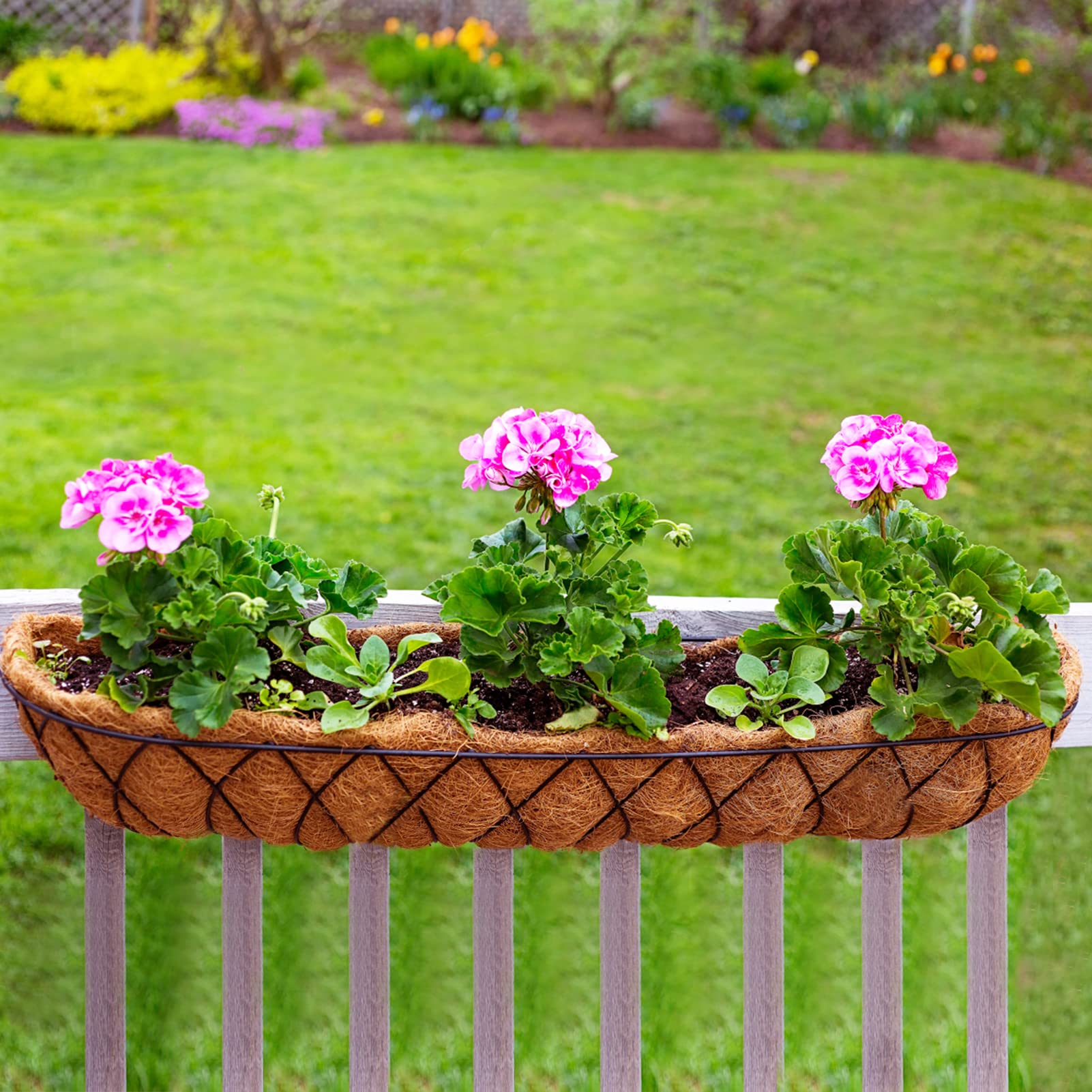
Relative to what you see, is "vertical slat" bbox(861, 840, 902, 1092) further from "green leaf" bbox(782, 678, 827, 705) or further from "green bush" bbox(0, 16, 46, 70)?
"green bush" bbox(0, 16, 46, 70)

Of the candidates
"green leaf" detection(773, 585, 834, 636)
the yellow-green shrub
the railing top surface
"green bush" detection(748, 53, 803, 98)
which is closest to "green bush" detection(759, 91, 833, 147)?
"green bush" detection(748, 53, 803, 98)

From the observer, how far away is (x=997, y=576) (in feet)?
3.90

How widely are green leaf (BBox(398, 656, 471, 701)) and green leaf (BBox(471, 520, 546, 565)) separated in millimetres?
135

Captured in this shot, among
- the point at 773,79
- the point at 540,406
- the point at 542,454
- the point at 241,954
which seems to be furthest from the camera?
the point at 773,79

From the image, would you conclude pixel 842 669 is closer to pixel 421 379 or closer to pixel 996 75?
pixel 421 379

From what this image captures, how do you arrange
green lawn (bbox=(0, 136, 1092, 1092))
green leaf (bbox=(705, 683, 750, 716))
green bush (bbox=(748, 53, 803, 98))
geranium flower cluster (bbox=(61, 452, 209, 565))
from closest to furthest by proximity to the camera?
geranium flower cluster (bbox=(61, 452, 209, 565))
green leaf (bbox=(705, 683, 750, 716))
green lawn (bbox=(0, 136, 1092, 1092))
green bush (bbox=(748, 53, 803, 98))

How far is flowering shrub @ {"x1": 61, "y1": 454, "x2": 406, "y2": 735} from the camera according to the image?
106cm

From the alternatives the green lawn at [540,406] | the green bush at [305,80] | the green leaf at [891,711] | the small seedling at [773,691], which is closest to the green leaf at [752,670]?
the small seedling at [773,691]

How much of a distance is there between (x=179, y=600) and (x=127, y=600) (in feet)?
0.18

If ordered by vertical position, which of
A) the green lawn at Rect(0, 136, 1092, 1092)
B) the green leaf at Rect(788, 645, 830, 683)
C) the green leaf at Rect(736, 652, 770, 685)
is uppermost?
the green leaf at Rect(788, 645, 830, 683)

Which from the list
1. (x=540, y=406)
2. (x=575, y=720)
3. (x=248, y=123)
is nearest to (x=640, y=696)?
(x=575, y=720)

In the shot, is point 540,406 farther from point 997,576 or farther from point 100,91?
point 100,91

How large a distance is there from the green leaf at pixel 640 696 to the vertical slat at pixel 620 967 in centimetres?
24

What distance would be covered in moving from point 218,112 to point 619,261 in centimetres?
252
